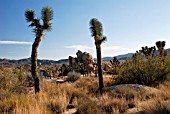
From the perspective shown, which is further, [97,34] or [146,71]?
[97,34]

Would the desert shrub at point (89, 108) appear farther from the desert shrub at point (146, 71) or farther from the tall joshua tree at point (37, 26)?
the desert shrub at point (146, 71)

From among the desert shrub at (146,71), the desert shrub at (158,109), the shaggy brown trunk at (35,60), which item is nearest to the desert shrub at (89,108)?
the desert shrub at (158,109)

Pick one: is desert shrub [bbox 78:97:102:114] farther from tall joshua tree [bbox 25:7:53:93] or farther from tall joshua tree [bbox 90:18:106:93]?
tall joshua tree [bbox 90:18:106:93]

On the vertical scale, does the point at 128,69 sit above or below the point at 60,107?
above

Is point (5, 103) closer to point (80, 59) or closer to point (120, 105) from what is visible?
point (120, 105)

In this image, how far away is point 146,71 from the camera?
19.0 m

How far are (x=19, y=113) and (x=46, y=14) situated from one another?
9.07 m

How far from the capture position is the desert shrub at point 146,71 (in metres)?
18.9

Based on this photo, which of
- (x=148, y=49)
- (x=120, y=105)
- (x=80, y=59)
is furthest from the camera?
(x=80, y=59)

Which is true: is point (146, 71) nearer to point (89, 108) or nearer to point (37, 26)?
point (37, 26)

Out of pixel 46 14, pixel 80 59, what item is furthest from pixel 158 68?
pixel 80 59

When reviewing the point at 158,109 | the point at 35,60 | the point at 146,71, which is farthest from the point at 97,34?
the point at 158,109

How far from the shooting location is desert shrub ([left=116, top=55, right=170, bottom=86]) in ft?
62.0

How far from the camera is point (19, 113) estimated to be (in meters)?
7.71
